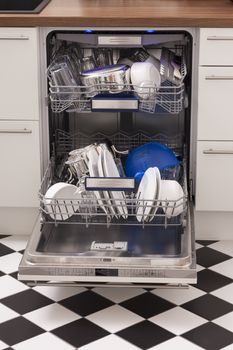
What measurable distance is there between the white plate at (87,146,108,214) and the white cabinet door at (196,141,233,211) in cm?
44

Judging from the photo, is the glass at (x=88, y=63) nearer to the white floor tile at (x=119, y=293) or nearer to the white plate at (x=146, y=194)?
the white plate at (x=146, y=194)

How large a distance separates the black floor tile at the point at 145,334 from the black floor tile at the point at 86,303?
183 millimetres

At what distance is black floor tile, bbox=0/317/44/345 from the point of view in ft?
8.74

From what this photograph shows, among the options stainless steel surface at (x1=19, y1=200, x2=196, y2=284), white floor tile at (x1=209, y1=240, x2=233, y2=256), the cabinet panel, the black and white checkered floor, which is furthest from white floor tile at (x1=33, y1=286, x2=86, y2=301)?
the cabinet panel

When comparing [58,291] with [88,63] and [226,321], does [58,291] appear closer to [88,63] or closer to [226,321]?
[226,321]

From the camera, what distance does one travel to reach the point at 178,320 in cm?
278

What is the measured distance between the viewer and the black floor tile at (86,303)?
112 inches

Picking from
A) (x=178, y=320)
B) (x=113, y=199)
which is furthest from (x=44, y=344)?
(x=113, y=199)

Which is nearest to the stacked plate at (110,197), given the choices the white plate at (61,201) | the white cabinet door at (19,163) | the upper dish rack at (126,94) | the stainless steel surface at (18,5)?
the white plate at (61,201)

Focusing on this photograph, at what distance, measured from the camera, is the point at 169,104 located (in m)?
3.22

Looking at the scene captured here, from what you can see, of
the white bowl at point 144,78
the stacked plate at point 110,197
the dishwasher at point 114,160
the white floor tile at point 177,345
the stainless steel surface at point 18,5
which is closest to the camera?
the white floor tile at point 177,345

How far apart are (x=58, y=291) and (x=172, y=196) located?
563 millimetres

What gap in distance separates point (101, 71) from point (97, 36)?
152 mm

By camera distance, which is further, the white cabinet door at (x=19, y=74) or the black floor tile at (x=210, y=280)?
the white cabinet door at (x=19, y=74)
